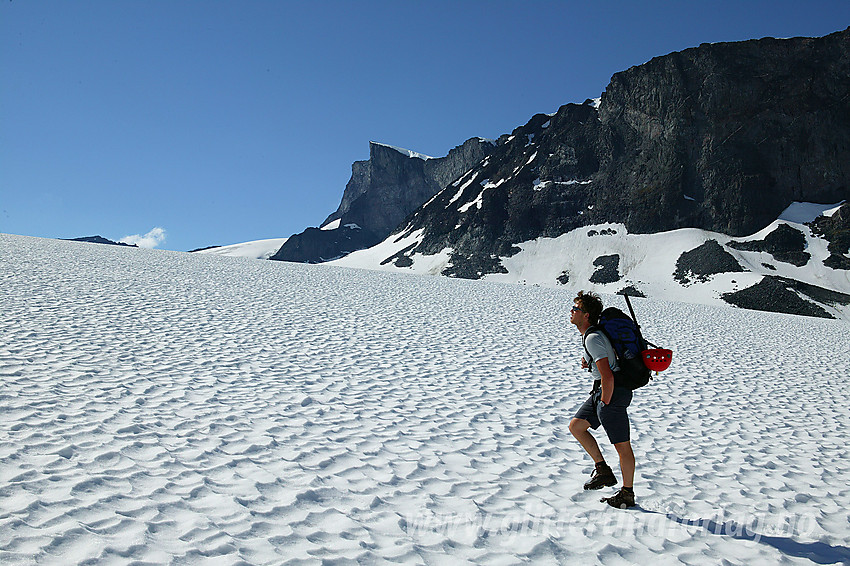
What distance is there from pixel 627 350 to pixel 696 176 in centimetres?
8127

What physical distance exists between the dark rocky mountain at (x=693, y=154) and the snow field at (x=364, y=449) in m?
64.6

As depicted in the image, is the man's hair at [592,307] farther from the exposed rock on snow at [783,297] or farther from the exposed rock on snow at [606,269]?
the exposed rock on snow at [606,269]

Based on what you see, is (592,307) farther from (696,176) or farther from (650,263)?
(696,176)

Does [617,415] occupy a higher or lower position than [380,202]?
lower

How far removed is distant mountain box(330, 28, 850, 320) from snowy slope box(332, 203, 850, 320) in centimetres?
31

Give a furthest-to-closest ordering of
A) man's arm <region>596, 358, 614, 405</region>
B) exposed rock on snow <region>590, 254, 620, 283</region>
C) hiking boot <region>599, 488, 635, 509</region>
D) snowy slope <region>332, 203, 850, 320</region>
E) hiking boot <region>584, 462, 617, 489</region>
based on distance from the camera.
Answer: exposed rock on snow <region>590, 254, 620, 283</region>
snowy slope <region>332, 203, 850, 320</region>
hiking boot <region>584, 462, 617, 489</region>
hiking boot <region>599, 488, 635, 509</region>
man's arm <region>596, 358, 614, 405</region>

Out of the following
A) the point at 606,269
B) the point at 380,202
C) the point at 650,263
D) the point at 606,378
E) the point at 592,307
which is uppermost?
the point at 380,202

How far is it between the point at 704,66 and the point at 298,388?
87.7 m

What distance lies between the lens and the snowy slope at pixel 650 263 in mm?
54375

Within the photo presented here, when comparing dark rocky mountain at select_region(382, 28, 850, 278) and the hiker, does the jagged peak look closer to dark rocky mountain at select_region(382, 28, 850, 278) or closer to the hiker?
dark rocky mountain at select_region(382, 28, 850, 278)

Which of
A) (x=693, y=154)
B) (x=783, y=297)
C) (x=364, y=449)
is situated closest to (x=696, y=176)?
(x=693, y=154)

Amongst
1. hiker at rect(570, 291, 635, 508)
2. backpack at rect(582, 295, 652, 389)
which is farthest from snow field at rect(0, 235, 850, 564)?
backpack at rect(582, 295, 652, 389)

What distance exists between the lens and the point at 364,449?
5328mm

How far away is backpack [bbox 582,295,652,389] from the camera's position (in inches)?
162
